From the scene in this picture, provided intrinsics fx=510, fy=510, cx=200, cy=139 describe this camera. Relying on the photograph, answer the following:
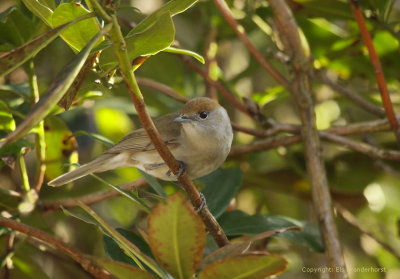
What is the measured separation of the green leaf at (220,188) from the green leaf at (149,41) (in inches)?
38.5

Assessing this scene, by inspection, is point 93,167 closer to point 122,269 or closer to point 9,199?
point 9,199

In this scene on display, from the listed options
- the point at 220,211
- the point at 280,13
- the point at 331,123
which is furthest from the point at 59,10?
the point at 331,123

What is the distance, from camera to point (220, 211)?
2279 mm

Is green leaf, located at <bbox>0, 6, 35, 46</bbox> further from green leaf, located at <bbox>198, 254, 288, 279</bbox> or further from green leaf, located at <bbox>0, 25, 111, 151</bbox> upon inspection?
green leaf, located at <bbox>198, 254, 288, 279</bbox>

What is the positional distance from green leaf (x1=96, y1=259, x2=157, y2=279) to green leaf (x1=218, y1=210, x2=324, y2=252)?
922 millimetres

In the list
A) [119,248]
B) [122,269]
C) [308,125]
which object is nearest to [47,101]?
[122,269]

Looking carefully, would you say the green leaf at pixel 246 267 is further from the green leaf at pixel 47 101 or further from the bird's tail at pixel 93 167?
the bird's tail at pixel 93 167

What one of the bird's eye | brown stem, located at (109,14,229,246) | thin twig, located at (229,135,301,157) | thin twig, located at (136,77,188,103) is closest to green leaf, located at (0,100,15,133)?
thin twig, located at (136,77,188,103)

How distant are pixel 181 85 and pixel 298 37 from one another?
3.62ft

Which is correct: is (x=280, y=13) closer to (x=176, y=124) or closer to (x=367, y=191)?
(x=176, y=124)

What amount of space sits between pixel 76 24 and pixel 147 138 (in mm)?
1327

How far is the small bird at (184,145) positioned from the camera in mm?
2623

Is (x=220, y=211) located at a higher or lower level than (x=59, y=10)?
lower

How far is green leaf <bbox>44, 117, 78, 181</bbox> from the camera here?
2.58 m
